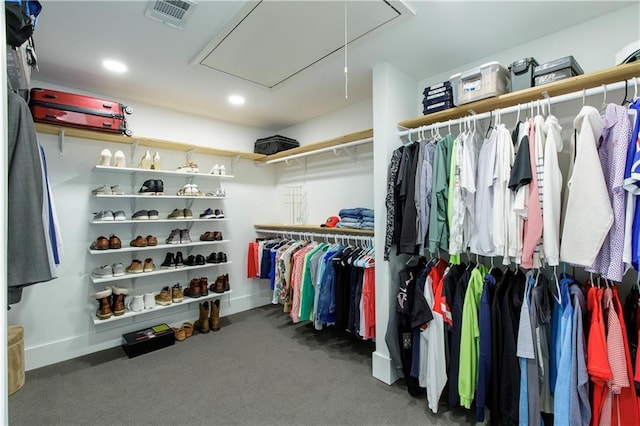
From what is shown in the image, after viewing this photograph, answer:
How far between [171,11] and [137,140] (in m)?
1.58

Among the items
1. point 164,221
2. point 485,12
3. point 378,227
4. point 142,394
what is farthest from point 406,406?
point 164,221

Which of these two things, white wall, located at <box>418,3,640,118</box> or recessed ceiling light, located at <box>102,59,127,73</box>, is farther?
recessed ceiling light, located at <box>102,59,127,73</box>

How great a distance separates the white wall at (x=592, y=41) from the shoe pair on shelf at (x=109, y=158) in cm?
333

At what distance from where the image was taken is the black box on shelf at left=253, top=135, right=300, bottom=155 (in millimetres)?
3775

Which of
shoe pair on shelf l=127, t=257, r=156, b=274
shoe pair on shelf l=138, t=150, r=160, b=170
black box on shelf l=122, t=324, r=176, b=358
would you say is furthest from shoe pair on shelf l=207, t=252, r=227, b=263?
shoe pair on shelf l=138, t=150, r=160, b=170

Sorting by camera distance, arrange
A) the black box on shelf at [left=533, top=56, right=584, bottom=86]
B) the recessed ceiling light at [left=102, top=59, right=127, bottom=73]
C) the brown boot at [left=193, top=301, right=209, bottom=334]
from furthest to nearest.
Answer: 1. the brown boot at [left=193, top=301, right=209, bottom=334]
2. the recessed ceiling light at [left=102, top=59, right=127, bottom=73]
3. the black box on shelf at [left=533, top=56, right=584, bottom=86]

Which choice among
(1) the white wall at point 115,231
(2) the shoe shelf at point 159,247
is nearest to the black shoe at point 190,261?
(2) the shoe shelf at point 159,247

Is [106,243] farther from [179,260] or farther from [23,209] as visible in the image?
[23,209]

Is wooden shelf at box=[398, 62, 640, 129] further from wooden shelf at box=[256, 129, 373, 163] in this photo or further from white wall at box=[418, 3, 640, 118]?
wooden shelf at box=[256, 129, 373, 163]

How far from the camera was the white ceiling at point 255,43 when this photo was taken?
5.64 ft

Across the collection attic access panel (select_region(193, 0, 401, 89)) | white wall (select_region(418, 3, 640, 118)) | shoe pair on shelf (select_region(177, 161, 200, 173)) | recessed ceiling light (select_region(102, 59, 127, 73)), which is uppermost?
recessed ceiling light (select_region(102, 59, 127, 73))

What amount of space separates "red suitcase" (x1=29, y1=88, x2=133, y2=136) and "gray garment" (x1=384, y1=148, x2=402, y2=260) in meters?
2.37

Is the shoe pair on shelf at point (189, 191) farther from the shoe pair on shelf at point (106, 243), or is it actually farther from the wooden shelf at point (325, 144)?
the wooden shelf at point (325, 144)

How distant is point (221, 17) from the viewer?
1803 mm
